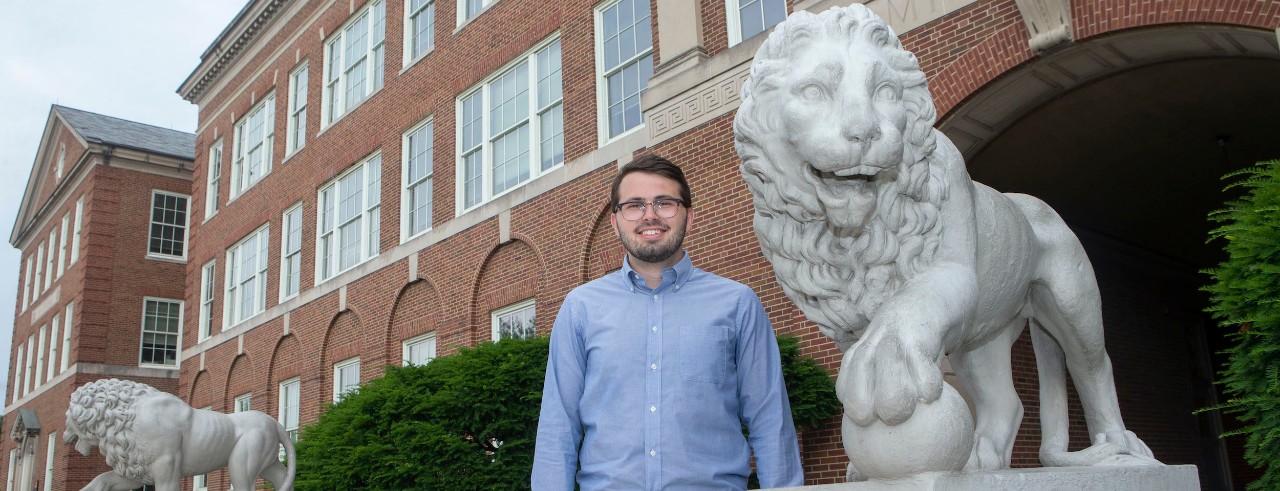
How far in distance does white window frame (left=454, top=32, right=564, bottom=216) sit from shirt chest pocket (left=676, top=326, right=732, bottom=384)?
1125 cm

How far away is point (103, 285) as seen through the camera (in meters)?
30.5

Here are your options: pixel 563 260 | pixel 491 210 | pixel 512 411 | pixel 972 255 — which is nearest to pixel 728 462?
pixel 972 255

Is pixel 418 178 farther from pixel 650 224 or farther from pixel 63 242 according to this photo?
pixel 63 242

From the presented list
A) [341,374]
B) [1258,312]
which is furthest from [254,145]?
[1258,312]

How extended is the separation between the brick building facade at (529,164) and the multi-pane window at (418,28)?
0.26 ft

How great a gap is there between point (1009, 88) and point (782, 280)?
22.1 ft

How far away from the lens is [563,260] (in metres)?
13.6

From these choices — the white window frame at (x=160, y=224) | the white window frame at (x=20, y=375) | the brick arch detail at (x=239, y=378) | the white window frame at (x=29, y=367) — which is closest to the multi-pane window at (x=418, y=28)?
the brick arch detail at (x=239, y=378)

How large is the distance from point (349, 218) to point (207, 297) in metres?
8.93

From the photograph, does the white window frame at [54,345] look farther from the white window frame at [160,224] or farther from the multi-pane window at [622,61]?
the multi-pane window at [622,61]

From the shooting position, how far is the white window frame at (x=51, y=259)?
116 ft

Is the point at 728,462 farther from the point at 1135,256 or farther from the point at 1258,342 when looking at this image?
the point at 1135,256

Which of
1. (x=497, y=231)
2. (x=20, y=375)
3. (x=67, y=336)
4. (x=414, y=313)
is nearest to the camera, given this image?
(x=497, y=231)

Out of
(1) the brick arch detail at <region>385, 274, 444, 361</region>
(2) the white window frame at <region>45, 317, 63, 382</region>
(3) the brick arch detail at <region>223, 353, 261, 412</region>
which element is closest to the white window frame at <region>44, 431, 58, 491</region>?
(2) the white window frame at <region>45, 317, 63, 382</region>
